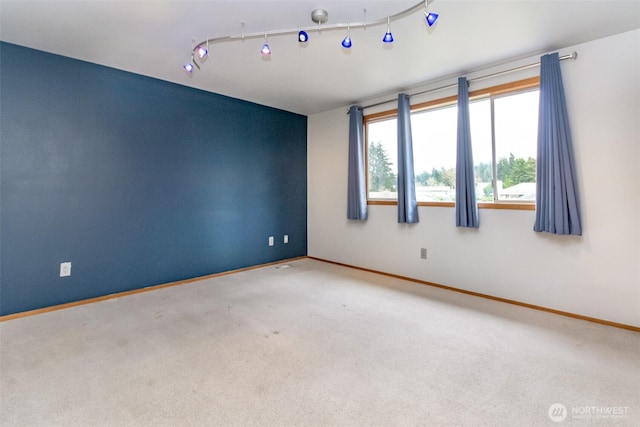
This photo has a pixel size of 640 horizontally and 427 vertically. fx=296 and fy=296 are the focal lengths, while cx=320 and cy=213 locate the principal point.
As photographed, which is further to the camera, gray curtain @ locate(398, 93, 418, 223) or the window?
gray curtain @ locate(398, 93, 418, 223)

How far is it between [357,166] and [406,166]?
0.78 m

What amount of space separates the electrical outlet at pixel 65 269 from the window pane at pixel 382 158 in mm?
3522

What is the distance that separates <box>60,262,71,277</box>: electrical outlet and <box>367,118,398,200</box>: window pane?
3.52m

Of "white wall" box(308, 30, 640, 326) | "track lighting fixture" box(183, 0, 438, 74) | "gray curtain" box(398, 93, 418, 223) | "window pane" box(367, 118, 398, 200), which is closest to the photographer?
"track lighting fixture" box(183, 0, 438, 74)

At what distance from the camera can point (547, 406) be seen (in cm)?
148

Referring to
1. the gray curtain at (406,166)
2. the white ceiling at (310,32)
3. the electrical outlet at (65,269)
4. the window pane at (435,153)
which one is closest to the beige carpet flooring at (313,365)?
the electrical outlet at (65,269)

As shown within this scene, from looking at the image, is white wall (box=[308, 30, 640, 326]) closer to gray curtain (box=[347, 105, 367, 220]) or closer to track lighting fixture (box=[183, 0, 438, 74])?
gray curtain (box=[347, 105, 367, 220])

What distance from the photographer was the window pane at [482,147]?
10.2 feet

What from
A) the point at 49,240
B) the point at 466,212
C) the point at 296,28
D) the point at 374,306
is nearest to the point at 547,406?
the point at 374,306

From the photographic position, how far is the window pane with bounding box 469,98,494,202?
310cm

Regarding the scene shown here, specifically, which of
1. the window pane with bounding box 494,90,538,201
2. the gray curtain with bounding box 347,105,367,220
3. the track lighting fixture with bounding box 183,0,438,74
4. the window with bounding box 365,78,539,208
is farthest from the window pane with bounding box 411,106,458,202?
the track lighting fixture with bounding box 183,0,438,74

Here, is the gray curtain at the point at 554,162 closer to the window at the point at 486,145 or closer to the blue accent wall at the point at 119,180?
the window at the point at 486,145

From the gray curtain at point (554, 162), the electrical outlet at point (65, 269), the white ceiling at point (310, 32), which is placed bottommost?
the electrical outlet at point (65, 269)

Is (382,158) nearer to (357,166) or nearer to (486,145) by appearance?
(357,166)
